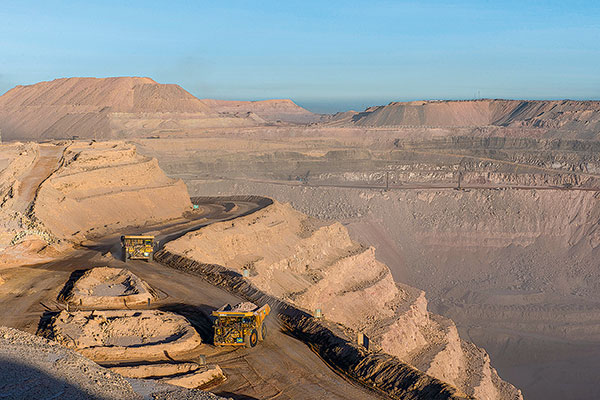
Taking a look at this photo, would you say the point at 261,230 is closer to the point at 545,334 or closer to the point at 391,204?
the point at 545,334

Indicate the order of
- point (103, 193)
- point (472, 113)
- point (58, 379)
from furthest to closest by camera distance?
point (472, 113) < point (103, 193) < point (58, 379)

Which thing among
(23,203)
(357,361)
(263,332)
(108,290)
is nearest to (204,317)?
(263,332)

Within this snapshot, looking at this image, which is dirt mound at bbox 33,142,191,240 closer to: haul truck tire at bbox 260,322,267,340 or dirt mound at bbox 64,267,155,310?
dirt mound at bbox 64,267,155,310

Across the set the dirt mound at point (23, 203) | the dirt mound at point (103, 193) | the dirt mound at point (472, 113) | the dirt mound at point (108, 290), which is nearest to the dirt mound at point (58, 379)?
the dirt mound at point (108, 290)

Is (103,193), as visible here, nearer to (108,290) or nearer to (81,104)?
(108,290)

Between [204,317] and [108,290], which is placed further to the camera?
[108,290]

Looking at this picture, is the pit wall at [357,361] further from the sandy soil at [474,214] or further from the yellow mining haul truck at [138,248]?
the sandy soil at [474,214]
